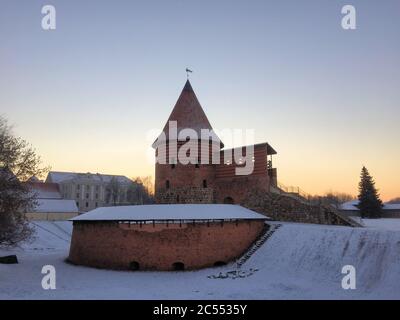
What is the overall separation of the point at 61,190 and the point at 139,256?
56.4 metres

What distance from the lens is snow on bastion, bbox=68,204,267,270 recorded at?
1969 cm

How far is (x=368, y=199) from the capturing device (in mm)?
45688

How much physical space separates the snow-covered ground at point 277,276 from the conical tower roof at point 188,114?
10.6 m

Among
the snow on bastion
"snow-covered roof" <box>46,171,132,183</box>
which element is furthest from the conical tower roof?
"snow-covered roof" <box>46,171,132,183</box>

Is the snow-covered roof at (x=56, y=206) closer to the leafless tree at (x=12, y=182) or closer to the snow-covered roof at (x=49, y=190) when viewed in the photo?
the snow-covered roof at (x=49, y=190)

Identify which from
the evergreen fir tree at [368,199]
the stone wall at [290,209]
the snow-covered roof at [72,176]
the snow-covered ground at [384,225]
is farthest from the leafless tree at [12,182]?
the snow-covered roof at [72,176]

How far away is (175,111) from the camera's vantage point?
28.2 metres

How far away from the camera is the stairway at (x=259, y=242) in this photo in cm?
1974

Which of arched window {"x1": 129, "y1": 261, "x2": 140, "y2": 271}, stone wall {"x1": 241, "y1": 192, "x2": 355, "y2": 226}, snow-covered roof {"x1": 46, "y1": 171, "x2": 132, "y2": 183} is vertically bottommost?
arched window {"x1": 129, "y1": 261, "x2": 140, "y2": 271}

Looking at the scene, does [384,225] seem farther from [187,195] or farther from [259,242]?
[187,195]

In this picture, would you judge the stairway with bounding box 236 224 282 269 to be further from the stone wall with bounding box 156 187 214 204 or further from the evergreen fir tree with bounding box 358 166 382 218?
the evergreen fir tree with bounding box 358 166 382 218

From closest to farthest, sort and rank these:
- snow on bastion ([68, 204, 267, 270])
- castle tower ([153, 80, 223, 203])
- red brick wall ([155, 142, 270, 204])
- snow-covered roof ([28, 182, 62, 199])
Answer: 1. snow on bastion ([68, 204, 267, 270])
2. red brick wall ([155, 142, 270, 204])
3. castle tower ([153, 80, 223, 203])
4. snow-covered roof ([28, 182, 62, 199])
